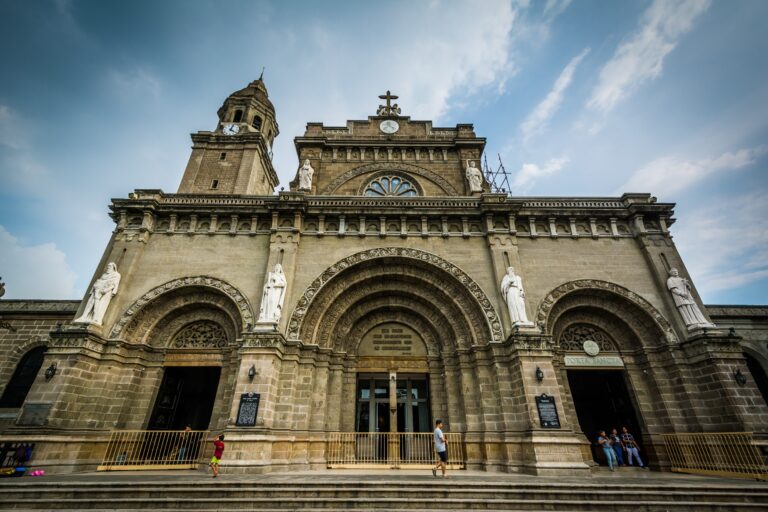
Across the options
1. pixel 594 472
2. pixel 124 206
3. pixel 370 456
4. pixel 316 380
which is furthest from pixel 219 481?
pixel 124 206

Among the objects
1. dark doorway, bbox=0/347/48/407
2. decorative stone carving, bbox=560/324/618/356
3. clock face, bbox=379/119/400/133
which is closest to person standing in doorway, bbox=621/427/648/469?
decorative stone carving, bbox=560/324/618/356

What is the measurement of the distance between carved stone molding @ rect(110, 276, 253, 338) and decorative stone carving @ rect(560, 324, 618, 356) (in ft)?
Result: 44.6

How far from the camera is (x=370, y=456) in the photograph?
42.3ft

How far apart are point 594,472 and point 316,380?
1073 centimetres

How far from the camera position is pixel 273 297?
517 inches

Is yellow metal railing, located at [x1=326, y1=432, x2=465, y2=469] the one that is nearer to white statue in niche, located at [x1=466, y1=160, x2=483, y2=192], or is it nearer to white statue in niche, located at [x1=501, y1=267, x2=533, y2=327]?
white statue in niche, located at [x1=501, y1=267, x2=533, y2=327]

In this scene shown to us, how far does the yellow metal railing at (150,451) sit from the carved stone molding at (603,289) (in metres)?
14.0

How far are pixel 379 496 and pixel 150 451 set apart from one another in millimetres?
10063

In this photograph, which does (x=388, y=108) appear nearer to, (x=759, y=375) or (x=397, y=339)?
(x=397, y=339)

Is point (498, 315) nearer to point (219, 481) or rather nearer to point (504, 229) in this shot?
point (504, 229)

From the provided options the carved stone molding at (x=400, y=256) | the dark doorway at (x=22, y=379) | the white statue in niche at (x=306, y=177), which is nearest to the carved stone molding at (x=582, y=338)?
the carved stone molding at (x=400, y=256)

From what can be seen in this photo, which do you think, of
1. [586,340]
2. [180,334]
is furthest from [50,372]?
[586,340]

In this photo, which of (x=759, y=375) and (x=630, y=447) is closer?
(x=630, y=447)

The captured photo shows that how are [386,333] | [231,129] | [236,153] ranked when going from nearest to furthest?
[386,333] → [236,153] → [231,129]
